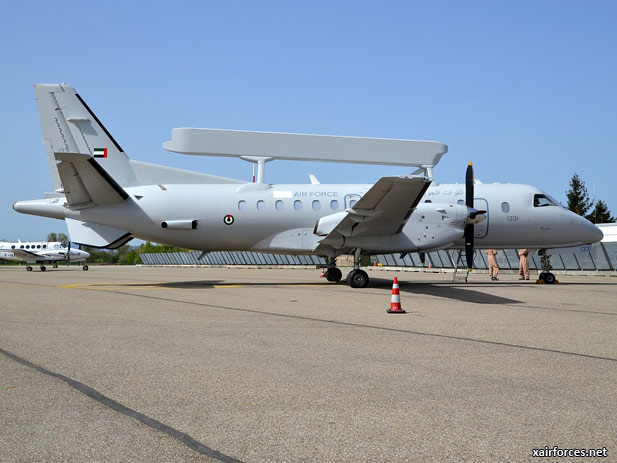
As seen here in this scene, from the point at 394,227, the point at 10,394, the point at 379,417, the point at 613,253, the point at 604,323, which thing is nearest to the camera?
the point at 379,417

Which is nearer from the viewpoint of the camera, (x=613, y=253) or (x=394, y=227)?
(x=394, y=227)

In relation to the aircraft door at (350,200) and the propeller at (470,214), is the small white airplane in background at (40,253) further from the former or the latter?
the propeller at (470,214)

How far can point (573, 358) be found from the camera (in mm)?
6754

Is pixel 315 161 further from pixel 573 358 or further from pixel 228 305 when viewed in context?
pixel 573 358

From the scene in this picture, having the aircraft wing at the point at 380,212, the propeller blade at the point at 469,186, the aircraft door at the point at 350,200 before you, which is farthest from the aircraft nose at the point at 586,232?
the aircraft door at the point at 350,200

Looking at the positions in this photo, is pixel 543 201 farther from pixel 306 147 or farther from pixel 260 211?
pixel 306 147

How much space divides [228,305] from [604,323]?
7860mm

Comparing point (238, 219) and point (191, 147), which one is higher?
point (191, 147)

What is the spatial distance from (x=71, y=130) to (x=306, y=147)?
18.6m

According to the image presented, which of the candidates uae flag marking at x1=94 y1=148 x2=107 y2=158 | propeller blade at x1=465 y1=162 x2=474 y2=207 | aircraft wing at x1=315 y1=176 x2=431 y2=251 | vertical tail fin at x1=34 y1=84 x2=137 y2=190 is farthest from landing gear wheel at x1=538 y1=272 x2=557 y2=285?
uae flag marking at x1=94 y1=148 x2=107 y2=158

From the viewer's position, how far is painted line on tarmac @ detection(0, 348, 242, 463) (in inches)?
137

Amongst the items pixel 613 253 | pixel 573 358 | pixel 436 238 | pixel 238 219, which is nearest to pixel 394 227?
pixel 436 238

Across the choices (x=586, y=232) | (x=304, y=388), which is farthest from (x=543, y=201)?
(x=304, y=388)

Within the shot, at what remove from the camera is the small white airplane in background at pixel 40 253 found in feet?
189
